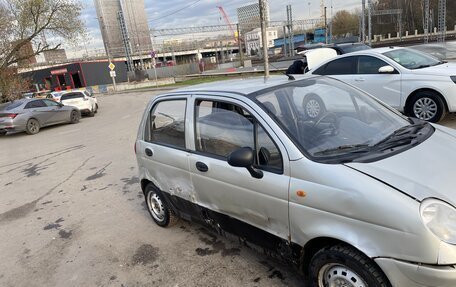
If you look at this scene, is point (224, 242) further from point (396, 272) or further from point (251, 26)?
point (251, 26)

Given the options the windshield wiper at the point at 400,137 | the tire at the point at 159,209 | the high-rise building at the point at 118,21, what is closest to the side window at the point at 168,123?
the tire at the point at 159,209

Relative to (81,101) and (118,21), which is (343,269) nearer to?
(81,101)

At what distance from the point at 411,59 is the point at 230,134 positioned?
21.5 feet

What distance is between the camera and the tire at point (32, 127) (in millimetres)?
15611

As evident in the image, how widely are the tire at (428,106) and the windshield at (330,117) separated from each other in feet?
15.2

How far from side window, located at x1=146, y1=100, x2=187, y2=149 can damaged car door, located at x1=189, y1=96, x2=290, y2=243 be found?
254 mm

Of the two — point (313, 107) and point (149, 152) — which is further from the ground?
point (313, 107)

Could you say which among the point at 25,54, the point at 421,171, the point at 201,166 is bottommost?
the point at 201,166

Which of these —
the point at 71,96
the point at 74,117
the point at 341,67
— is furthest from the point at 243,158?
the point at 71,96

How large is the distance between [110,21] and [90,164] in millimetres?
48896

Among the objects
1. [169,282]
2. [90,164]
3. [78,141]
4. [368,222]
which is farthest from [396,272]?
[78,141]

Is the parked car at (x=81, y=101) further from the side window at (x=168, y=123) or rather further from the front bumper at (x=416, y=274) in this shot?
the front bumper at (x=416, y=274)

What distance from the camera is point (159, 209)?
4.63 m

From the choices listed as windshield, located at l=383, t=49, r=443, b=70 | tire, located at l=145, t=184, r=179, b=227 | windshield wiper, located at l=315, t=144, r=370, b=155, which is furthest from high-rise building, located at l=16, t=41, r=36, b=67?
windshield wiper, located at l=315, t=144, r=370, b=155
